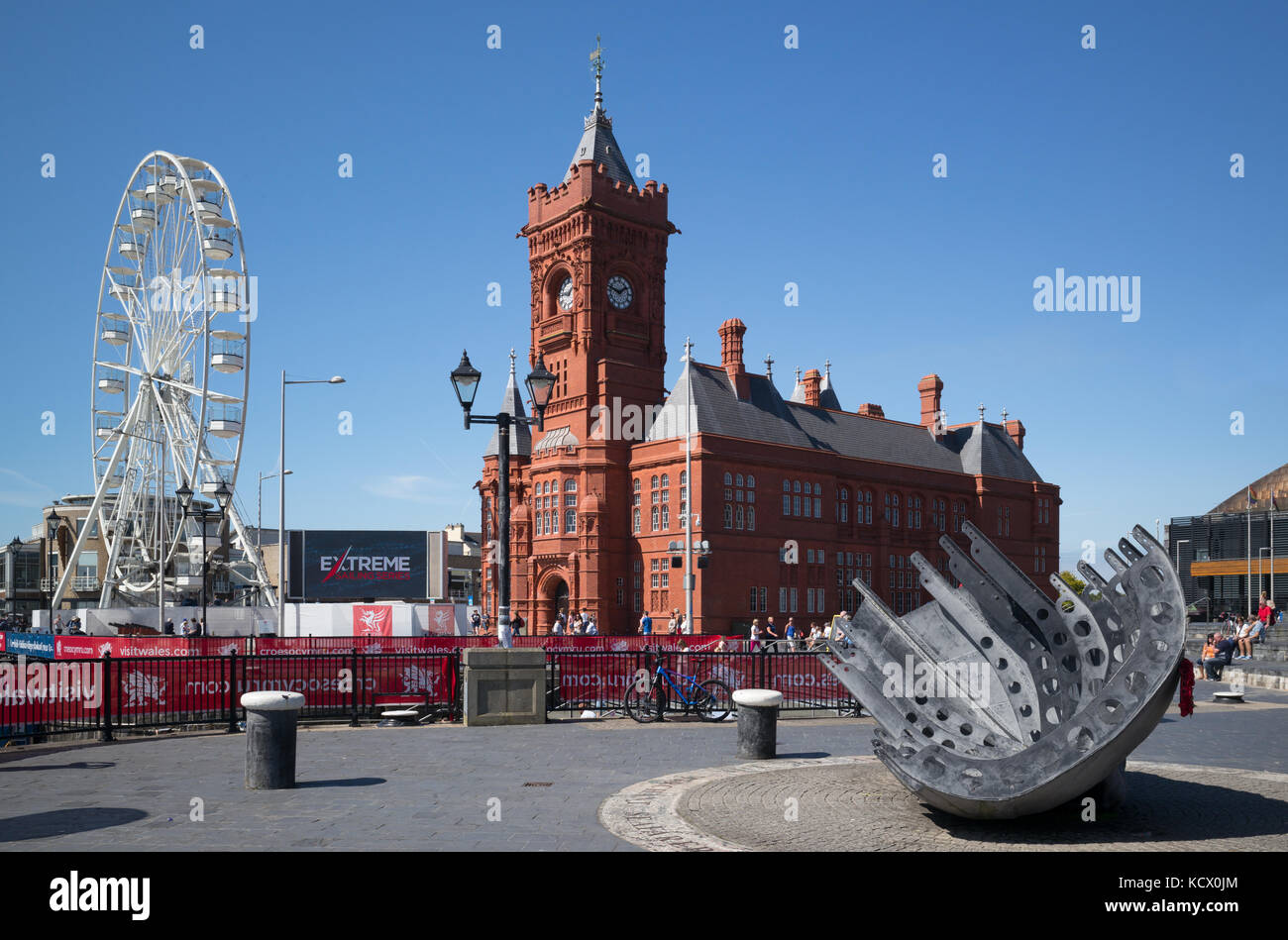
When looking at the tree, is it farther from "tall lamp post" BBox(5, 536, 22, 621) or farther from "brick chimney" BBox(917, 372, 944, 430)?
"tall lamp post" BBox(5, 536, 22, 621)

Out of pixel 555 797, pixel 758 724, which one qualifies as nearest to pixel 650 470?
pixel 758 724

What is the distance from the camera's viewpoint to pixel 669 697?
67.5ft

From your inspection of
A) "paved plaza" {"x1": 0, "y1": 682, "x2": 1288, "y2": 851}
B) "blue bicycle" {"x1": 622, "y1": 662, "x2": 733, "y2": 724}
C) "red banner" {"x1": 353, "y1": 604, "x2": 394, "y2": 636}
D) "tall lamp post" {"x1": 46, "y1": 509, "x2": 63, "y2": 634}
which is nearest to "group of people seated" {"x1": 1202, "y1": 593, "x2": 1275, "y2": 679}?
"paved plaza" {"x1": 0, "y1": 682, "x2": 1288, "y2": 851}

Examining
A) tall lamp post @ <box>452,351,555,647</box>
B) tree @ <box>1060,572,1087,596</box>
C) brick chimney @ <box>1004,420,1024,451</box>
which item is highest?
brick chimney @ <box>1004,420,1024,451</box>

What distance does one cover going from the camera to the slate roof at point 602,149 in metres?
61.7

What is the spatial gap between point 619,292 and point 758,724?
48.5 m

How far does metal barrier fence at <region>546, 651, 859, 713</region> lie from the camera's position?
20.5m

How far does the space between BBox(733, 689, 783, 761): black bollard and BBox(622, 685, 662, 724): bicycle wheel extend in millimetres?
5257

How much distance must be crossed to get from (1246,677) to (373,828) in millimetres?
28744

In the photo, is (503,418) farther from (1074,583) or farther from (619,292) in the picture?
(619,292)

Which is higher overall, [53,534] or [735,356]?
[735,356]
